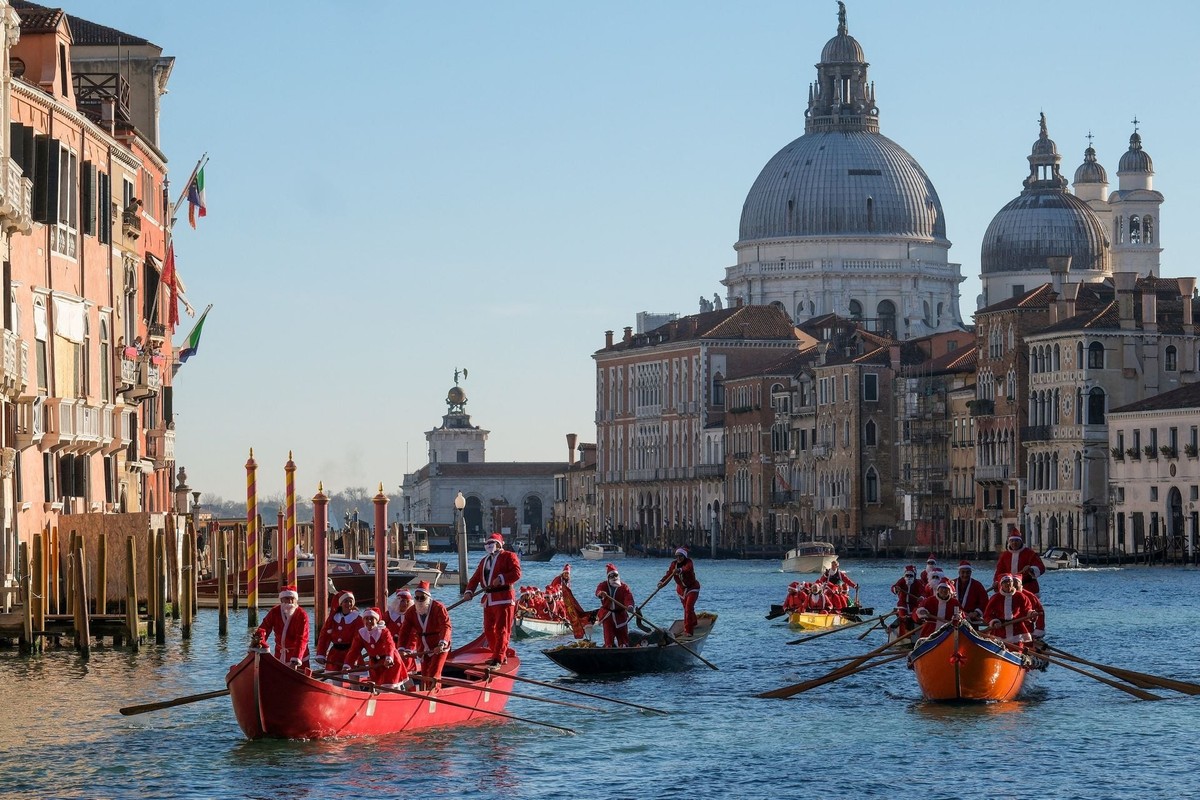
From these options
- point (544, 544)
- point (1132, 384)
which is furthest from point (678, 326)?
point (1132, 384)

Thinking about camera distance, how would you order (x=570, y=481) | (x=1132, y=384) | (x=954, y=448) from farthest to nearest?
(x=570, y=481), (x=954, y=448), (x=1132, y=384)

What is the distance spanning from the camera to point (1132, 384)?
9906 cm

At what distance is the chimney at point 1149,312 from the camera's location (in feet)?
324

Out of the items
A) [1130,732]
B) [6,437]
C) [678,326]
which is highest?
[678,326]

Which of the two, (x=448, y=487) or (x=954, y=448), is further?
(x=448, y=487)

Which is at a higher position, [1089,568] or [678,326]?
[678,326]

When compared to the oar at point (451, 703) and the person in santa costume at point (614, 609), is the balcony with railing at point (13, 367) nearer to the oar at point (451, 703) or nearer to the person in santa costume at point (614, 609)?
the person in santa costume at point (614, 609)

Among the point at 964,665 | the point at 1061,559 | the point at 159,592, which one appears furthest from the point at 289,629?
the point at 1061,559

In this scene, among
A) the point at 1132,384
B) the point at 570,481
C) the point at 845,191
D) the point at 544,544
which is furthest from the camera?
the point at 570,481

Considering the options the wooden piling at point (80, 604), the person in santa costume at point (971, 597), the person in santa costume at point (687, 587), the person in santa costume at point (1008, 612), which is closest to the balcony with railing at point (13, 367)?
the wooden piling at point (80, 604)

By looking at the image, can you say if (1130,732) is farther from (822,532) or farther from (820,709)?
(822,532)

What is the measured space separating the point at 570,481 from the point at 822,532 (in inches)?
1716

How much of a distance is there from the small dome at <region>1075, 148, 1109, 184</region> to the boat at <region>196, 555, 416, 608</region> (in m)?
102

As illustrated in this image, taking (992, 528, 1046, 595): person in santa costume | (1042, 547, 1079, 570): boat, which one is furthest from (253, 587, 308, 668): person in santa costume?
(1042, 547, 1079, 570): boat
